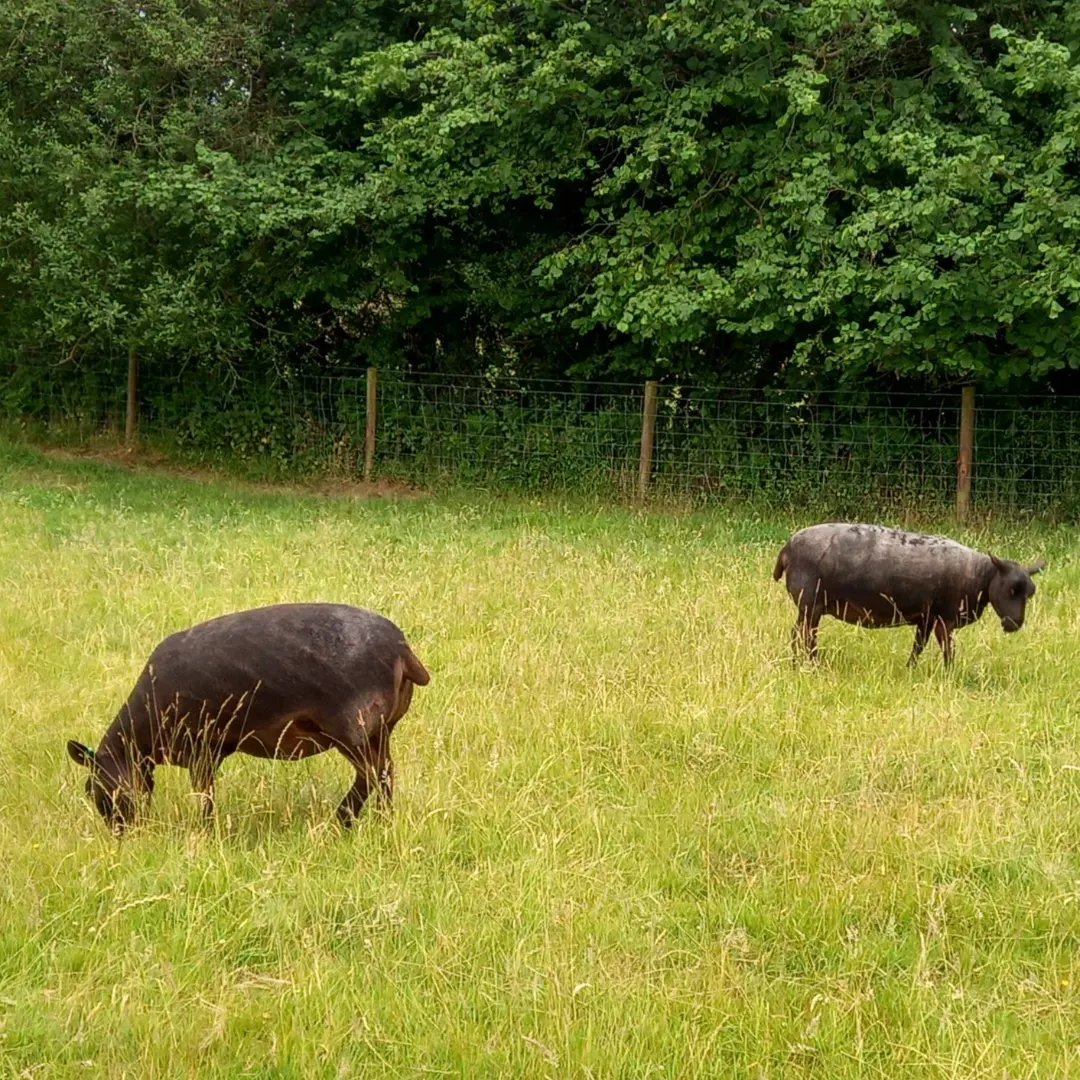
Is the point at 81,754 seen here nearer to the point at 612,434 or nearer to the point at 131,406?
the point at 612,434

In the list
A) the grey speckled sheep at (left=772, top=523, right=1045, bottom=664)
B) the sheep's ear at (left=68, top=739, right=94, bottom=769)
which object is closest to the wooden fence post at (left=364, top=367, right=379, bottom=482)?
the grey speckled sheep at (left=772, top=523, right=1045, bottom=664)

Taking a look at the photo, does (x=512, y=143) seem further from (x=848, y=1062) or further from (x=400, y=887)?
(x=848, y=1062)

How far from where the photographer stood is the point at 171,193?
47.6 feet

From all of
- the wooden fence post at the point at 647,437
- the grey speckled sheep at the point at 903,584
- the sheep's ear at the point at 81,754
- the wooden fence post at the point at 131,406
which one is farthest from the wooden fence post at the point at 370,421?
the sheep's ear at the point at 81,754

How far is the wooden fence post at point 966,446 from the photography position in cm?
1338

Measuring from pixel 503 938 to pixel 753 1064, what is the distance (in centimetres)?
96

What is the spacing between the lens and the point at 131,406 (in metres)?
18.6

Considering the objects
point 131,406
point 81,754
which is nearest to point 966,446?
point 81,754

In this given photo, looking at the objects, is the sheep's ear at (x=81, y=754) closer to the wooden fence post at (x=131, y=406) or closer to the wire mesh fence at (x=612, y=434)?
the wire mesh fence at (x=612, y=434)

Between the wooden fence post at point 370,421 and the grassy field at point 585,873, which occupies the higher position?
the wooden fence post at point 370,421

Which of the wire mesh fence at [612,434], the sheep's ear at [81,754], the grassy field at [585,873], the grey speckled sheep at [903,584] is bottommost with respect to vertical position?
the grassy field at [585,873]

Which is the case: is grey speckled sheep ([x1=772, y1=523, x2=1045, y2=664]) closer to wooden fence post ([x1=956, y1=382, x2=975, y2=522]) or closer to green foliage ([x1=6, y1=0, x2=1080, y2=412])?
green foliage ([x1=6, y1=0, x2=1080, y2=412])

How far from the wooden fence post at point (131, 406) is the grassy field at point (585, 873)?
11.5 meters

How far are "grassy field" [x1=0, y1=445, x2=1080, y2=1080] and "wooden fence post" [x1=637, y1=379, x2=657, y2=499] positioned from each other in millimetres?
7160
